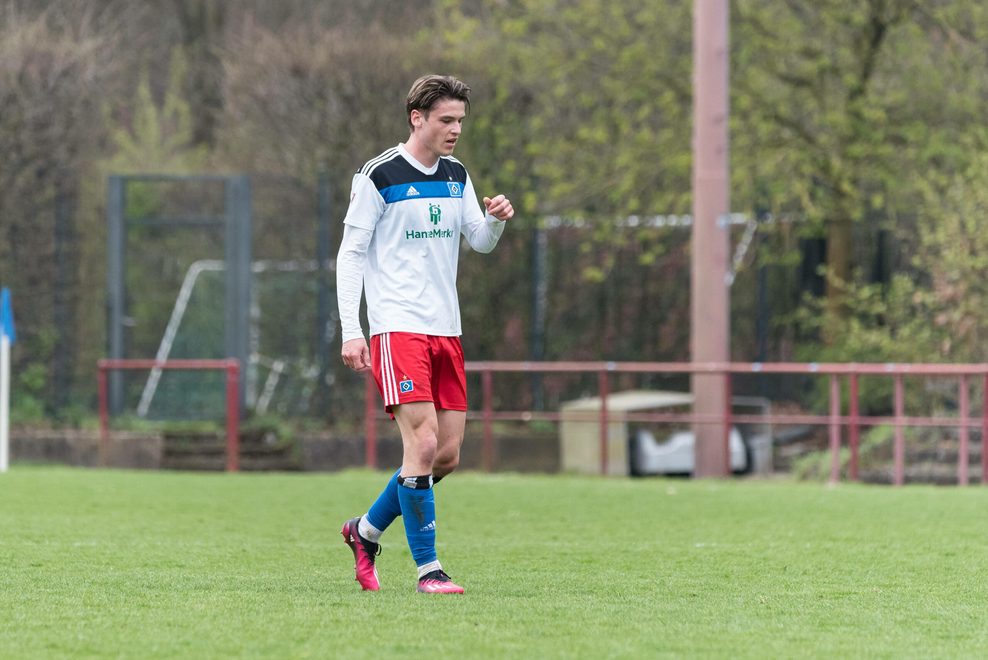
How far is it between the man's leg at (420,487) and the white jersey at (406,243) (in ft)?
1.07

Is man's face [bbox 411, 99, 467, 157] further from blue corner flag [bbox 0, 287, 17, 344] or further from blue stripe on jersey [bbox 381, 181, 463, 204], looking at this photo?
Result: blue corner flag [bbox 0, 287, 17, 344]

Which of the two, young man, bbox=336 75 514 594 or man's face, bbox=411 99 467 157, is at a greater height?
man's face, bbox=411 99 467 157

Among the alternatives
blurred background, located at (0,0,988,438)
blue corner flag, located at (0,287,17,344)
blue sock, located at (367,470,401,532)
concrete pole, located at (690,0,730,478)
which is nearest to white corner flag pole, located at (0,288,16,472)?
blue corner flag, located at (0,287,17,344)

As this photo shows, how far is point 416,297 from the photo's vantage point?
6.88 metres

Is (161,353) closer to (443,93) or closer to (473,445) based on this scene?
(473,445)

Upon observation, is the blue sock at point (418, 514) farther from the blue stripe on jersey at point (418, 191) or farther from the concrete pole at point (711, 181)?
the concrete pole at point (711, 181)

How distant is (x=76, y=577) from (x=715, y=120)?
10800mm

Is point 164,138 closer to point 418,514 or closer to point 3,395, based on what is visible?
point 3,395

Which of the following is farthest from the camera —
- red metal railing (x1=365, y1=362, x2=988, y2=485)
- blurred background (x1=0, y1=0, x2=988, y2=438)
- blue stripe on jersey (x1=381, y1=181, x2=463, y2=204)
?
blurred background (x1=0, y1=0, x2=988, y2=438)

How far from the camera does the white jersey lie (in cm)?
688

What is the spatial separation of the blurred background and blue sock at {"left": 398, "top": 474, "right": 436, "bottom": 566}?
11.7 meters

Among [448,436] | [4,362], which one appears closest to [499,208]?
[448,436]

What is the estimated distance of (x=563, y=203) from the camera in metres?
21.0

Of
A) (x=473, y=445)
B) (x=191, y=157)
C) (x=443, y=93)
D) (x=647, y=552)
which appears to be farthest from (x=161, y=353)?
(x=443, y=93)
